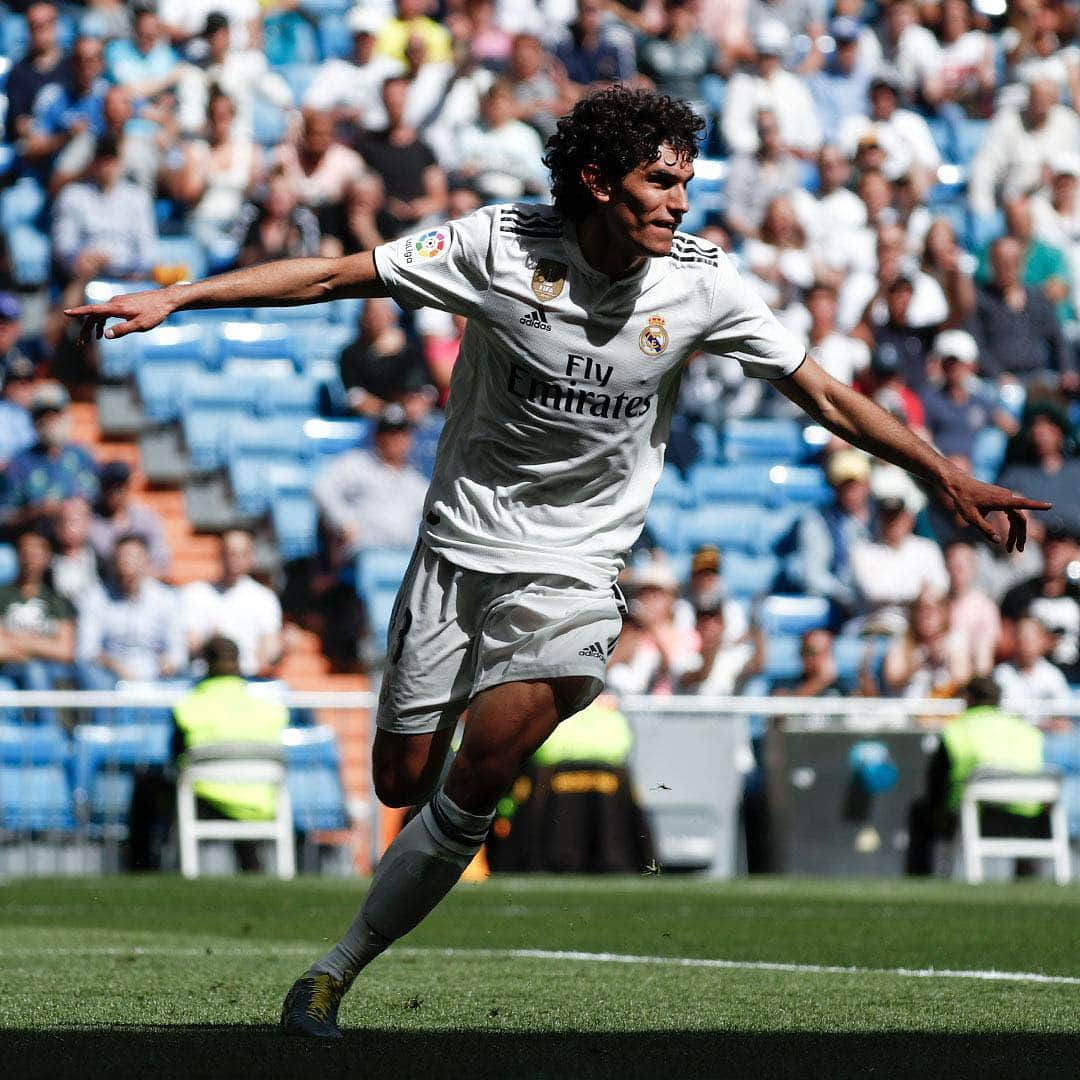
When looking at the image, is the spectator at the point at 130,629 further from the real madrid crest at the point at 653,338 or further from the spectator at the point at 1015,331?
the real madrid crest at the point at 653,338

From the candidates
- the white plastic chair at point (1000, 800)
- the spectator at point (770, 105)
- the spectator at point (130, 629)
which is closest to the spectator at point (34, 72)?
the spectator at point (130, 629)

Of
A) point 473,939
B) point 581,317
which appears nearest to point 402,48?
point 473,939

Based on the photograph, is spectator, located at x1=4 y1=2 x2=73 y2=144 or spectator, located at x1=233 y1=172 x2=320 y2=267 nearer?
spectator, located at x1=233 y1=172 x2=320 y2=267

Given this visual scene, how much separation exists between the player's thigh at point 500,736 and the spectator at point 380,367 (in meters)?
10.5

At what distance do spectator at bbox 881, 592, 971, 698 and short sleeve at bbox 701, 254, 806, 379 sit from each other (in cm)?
970

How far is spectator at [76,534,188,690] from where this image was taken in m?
14.0

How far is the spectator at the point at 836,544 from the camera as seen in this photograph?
16.1m

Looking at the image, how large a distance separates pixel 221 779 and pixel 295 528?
290 centimetres

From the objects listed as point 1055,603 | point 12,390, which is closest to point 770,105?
point 1055,603

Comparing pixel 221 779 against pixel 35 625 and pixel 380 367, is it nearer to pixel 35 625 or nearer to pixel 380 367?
pixel 35 625

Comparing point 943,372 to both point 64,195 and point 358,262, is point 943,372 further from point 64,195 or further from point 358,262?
point 358,262

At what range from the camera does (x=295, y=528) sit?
1557 cm

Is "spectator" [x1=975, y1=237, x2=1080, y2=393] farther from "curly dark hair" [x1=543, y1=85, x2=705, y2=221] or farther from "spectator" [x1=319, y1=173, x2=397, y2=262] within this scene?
"curly dark hair" [x1=543, y1=85, x2=705, y2=221]

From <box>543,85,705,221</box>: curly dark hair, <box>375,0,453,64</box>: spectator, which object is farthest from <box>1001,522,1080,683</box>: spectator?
<box>543,85,705,221</box>: curly dark hair
